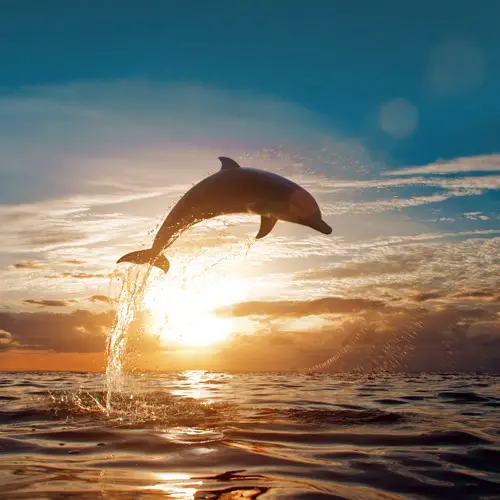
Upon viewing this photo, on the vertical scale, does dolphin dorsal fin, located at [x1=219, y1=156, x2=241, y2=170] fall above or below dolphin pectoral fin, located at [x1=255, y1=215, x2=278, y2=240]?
above

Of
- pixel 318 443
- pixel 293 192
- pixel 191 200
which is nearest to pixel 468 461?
pixel 318 443

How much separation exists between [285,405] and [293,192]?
17.6ft

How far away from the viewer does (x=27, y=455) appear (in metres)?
6.64

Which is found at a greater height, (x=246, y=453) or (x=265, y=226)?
(x=265, y=226)

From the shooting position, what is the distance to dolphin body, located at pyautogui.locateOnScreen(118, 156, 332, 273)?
10320 mm

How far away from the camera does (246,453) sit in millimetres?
6684

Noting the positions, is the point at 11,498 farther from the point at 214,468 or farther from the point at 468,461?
the point at 468,461

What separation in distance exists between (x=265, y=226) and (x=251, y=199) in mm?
1096

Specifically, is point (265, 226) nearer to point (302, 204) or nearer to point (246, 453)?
point (302, 204)

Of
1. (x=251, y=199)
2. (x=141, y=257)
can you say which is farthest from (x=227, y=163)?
(x=141, y=257)

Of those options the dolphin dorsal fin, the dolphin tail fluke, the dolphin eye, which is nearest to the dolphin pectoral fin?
the dolphin eye

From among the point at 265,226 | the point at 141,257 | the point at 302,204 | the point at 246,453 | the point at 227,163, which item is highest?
the point at 227,163

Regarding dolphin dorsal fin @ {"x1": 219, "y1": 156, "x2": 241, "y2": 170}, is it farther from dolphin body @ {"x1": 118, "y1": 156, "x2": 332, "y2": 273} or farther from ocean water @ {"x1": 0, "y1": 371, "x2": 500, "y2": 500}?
ocean water @ {"x1": 0, "y1": 371, "x2": 500, "y2": 500}

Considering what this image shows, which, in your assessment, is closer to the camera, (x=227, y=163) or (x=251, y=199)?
(x=251, y=199)
